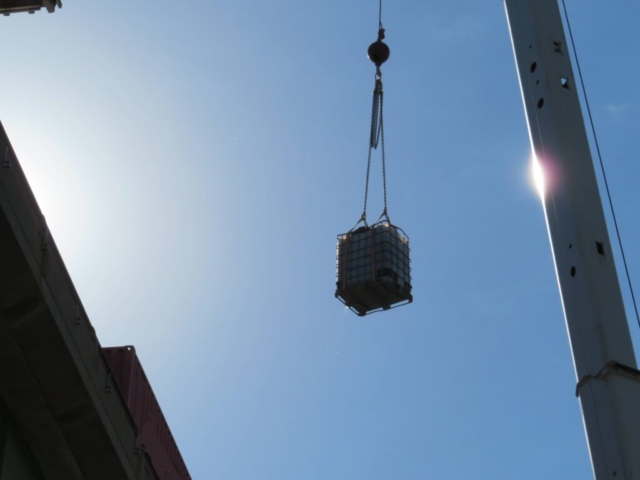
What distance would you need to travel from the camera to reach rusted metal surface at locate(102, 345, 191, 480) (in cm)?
2342

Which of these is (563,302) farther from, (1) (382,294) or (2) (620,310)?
(1) (382,294)

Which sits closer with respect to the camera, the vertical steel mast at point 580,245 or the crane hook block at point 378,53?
the vertical steel mast at point 580,245

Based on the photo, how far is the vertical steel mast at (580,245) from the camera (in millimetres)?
15648

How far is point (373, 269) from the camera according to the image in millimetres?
22844

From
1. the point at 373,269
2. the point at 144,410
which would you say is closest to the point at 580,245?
the point at 373,269

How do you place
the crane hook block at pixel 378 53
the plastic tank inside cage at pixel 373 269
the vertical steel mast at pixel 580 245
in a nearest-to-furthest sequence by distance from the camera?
the vertical steel mast at pixel 580 245
the plastic tank inside cage at pixel 373 269
the crane hook block at pixel 378 53

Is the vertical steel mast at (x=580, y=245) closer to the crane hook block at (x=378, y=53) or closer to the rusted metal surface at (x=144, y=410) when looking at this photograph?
the crane hook block at (x=378, y=53)

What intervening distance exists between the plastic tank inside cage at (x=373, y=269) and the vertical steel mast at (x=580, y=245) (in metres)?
4.99

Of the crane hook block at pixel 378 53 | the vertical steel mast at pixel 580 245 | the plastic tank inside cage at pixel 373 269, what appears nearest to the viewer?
the vertical steel mast at pixel 580 245

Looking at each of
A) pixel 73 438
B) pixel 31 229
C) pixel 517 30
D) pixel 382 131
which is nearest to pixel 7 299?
pixel 31 229

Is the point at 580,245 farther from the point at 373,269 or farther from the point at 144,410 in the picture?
the point at 144,410

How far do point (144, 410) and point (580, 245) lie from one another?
11147 millimetres

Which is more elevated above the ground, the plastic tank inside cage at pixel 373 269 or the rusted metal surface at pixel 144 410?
the plastic tank inside cage at pixel 373 269

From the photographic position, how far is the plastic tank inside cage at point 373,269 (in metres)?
22.9
